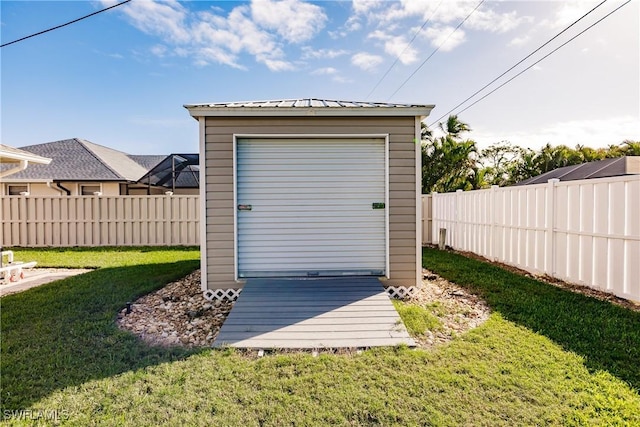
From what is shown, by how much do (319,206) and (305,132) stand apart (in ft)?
3.98

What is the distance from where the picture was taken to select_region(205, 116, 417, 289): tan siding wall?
477 cm

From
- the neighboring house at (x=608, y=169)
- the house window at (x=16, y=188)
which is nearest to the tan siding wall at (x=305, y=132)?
the neighboring house at (x=608, y=169)

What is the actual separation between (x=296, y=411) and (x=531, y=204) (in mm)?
6150

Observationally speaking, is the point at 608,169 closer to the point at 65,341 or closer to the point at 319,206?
the point at 319,206

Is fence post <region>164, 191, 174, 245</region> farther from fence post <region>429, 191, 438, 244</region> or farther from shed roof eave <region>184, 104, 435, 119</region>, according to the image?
fence post <region>429, 191, 438, 244</region>

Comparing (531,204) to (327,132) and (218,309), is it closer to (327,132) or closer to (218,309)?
(327,132)

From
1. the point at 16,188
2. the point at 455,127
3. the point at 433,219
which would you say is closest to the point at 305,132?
the point at 433,219

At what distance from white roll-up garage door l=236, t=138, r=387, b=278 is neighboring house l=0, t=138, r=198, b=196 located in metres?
10.4

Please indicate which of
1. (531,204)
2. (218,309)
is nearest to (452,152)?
(531,204)

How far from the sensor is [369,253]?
4980 mm

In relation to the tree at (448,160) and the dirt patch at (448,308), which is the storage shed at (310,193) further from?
the tree at (448,160)

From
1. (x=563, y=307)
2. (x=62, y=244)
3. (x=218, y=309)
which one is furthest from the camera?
(x=62, y=244)

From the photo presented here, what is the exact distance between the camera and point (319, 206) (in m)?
5.00

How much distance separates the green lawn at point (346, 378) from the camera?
2.21 m
